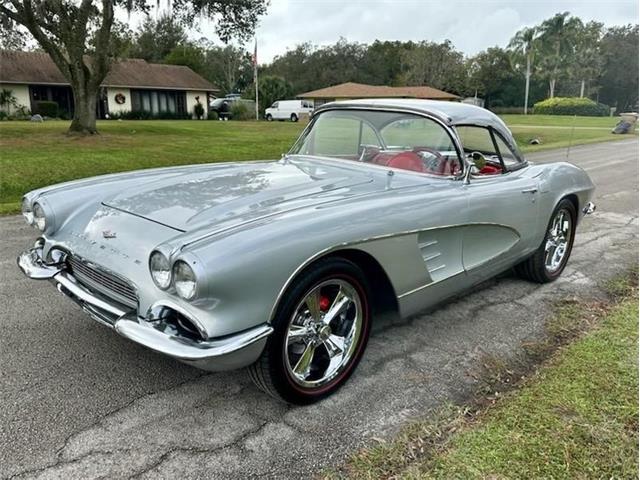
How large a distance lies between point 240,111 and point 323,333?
134ft

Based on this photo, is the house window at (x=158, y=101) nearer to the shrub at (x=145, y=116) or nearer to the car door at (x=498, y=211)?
the shrub at (x=145, y=116)

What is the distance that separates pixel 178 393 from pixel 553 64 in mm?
72470

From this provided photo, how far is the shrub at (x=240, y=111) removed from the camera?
136 feet

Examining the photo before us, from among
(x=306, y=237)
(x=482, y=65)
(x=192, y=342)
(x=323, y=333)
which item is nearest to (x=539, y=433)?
(x=323, y=333)

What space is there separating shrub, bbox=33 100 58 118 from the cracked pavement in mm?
34152

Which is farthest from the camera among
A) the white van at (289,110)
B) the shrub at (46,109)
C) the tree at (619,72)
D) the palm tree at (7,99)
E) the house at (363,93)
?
the tree at (619,72)

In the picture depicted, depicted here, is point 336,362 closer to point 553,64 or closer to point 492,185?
point 492,185

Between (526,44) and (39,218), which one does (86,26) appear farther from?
(526,44)

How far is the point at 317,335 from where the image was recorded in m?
2.78

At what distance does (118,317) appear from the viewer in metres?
2.58

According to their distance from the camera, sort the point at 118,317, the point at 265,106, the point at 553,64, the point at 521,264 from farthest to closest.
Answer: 1. the point at 553,64
2. the point at 265,106
3. the point at 521,264
4. the point at 118,317

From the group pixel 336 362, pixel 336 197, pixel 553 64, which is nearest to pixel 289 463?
pixel 336 362

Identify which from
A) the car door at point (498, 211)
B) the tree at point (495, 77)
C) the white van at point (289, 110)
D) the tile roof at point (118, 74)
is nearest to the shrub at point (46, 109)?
the tile roof at point (118, 74)

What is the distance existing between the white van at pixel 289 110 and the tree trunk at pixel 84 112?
23.3 meters
